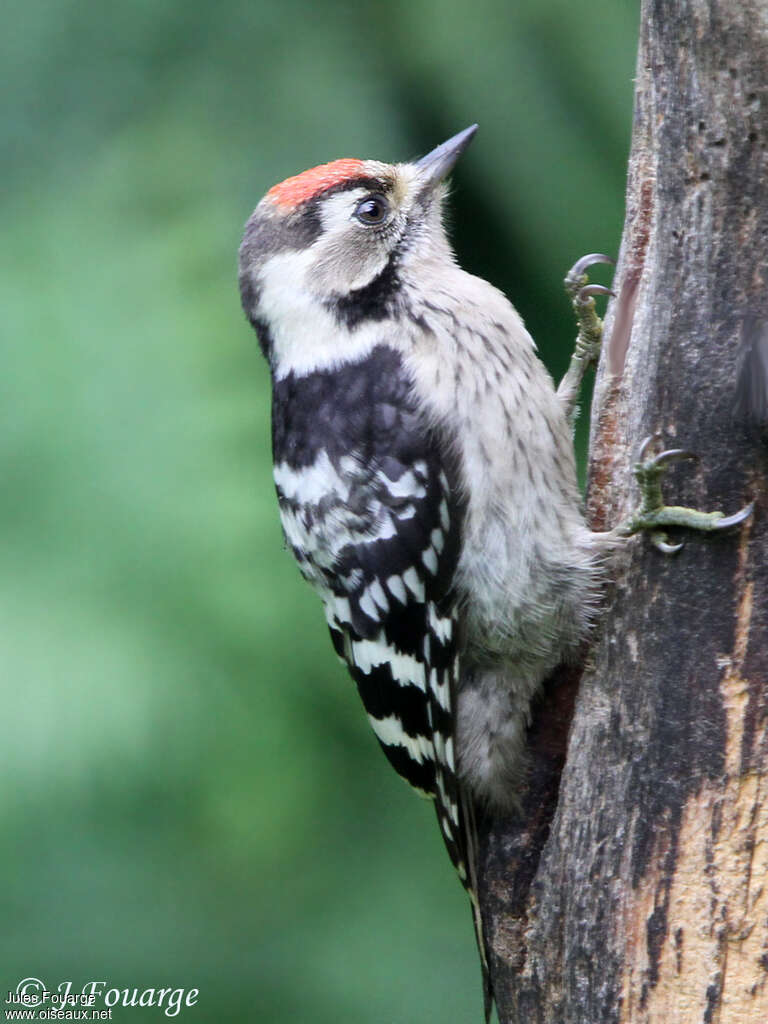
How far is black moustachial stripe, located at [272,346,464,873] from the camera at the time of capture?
8.16 ft

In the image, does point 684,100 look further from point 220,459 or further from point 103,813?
point 103,813

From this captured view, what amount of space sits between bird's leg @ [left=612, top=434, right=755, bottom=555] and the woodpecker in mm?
139

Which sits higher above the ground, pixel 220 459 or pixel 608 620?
pixel 220 459

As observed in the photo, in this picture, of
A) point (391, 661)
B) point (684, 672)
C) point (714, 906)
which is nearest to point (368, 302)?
point (391, 661)

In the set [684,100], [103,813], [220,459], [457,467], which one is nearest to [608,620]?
[457,467]

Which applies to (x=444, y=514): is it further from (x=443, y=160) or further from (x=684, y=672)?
(x=443, y=160)

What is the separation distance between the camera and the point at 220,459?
3133mm

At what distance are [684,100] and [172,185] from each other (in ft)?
5.59

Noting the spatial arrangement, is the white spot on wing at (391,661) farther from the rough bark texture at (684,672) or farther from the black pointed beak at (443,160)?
the black pointed beak at (443,160)

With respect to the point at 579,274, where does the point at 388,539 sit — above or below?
below

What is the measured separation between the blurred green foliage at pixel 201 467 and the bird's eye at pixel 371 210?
1.91 ft

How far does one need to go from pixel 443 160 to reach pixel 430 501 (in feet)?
2.96

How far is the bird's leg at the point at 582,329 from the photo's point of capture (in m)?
2.80

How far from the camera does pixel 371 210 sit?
9.11 feet
